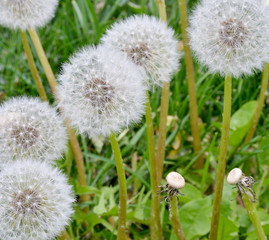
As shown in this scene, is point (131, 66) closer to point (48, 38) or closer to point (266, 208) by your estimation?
point (266, 208)

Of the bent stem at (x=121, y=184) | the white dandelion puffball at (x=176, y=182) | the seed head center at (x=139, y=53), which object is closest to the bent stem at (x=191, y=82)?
the seed head center at (x=139, y=53)

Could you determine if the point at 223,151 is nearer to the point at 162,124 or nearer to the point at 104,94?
the point at 162,124

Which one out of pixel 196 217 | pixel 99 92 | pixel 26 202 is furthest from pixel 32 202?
pixel 196 217

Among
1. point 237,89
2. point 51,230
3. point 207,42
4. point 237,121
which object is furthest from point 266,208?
point 51,230

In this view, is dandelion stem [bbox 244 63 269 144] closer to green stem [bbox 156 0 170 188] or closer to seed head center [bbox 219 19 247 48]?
green stem [bbox 156 0 170 188]

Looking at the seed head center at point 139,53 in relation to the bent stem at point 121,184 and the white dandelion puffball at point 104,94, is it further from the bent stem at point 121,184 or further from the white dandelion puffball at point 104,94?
the bent stem at point 121,184

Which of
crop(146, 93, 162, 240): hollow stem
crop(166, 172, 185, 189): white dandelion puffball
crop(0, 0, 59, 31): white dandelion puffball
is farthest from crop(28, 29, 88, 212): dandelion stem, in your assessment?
crop(166, 172, 185, 189): white dandelion puffball
